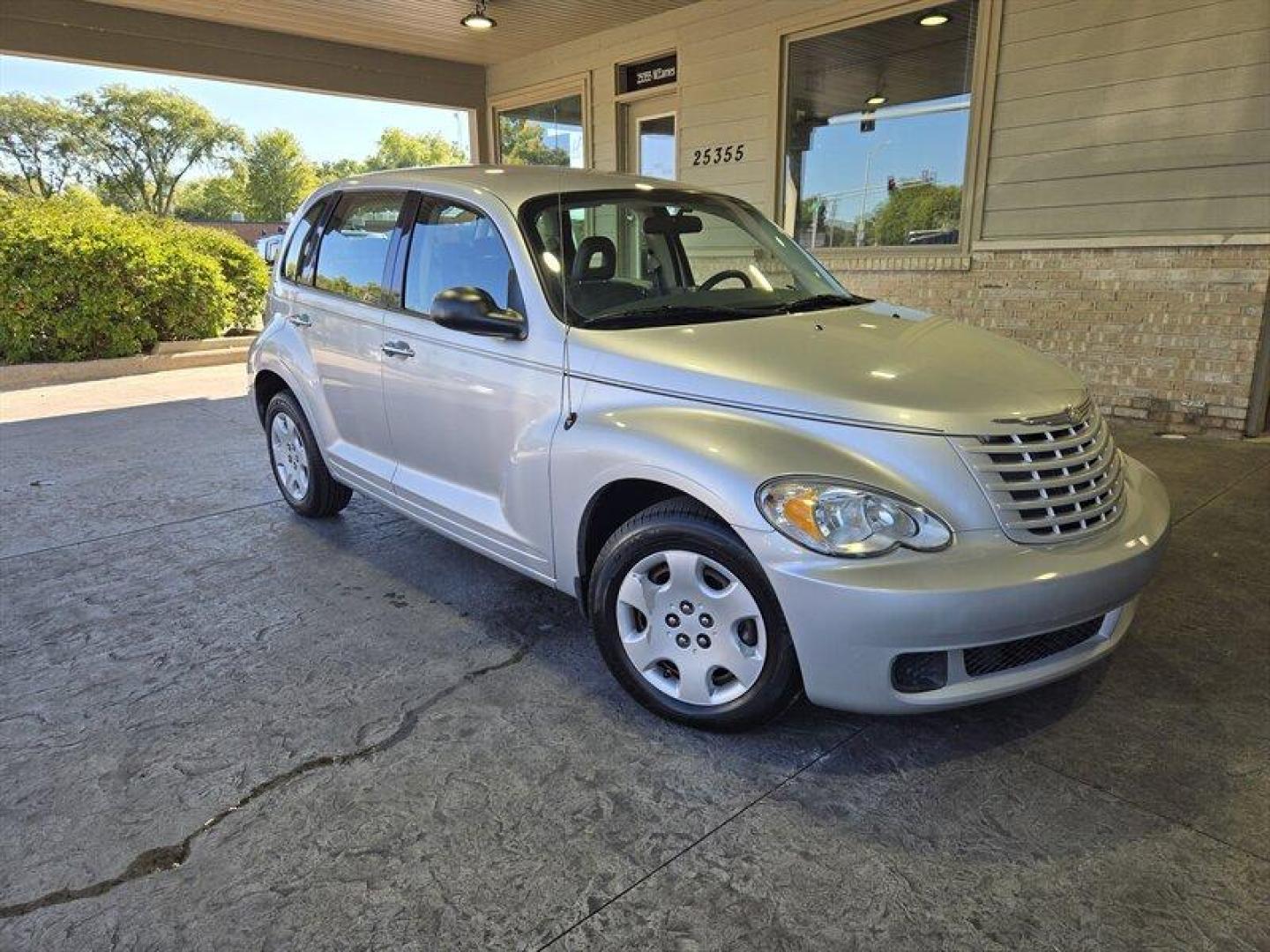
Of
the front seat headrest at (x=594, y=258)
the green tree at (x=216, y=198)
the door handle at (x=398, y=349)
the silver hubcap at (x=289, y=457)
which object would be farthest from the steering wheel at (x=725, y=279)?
the green tree at (x=216, y=198)

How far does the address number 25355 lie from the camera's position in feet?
A: 27.4

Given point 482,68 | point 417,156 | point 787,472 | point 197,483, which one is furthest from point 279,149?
point 787,472

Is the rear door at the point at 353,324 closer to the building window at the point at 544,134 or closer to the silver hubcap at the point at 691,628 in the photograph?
the silver hubcap at the point at 691,628

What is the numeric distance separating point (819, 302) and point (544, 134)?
28.8 feet

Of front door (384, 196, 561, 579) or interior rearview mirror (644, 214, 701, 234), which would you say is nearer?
front door (384, 196, 561, 579)

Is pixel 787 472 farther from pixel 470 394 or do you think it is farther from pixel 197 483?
pixel 197 483

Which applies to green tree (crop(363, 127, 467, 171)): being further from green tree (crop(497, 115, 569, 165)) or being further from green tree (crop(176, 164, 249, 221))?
green tree (crop(497, 115, 569, 165))

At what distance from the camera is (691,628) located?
7.88 feet

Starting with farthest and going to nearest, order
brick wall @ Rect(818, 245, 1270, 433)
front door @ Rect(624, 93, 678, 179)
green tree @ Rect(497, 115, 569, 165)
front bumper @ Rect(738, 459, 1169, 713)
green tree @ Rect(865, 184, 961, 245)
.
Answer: green tree @ Rect(497, 115, 569, 165)
front door @ Rect(624, 93, 678, 179)
green tree @ Rect(865, 184, 961, 245)
brick wall @ Rect(818, 245, 1270, 433)
front bumper @ Rect(738, 459, 1169, 713)

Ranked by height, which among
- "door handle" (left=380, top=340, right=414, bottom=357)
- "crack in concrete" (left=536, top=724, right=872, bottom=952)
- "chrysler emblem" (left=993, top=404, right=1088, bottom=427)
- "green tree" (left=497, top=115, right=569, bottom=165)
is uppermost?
"green tree" (left=497, top=115, right=569, bottom=165)

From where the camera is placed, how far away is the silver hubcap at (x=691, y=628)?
231cm

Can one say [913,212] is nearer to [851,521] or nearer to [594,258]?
[594,258]

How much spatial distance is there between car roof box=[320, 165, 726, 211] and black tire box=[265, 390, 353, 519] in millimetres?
1228

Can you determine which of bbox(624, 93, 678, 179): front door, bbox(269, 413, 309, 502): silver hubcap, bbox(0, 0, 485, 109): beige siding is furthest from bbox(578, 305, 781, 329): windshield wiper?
bbox(0, 0, 485, 109): beige siding
